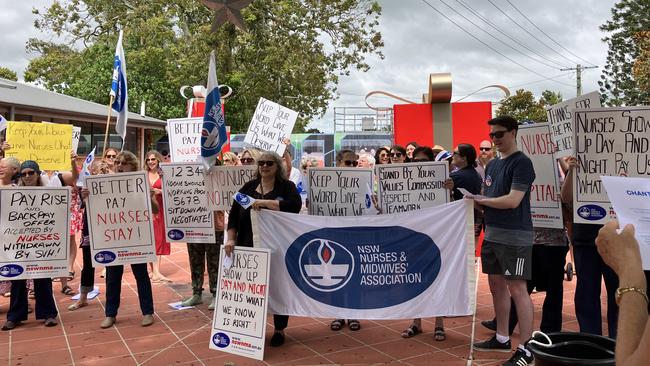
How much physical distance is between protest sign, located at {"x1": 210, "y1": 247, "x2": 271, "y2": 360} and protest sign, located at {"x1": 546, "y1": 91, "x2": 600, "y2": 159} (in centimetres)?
291

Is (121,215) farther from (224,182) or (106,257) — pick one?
(224,182)

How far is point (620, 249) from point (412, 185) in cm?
365

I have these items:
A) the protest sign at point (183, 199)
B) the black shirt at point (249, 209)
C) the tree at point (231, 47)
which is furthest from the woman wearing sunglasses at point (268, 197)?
the tree at point (231, 47)

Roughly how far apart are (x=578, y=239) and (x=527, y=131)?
62.9 inches

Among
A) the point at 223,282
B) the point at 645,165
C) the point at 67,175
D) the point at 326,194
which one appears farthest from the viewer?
the point at 67,175

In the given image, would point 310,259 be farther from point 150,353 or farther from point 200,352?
point 150,353

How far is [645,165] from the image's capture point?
160 inches

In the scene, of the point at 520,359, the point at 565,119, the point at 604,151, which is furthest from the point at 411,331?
the point at 565,119

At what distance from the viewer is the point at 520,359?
4.21m

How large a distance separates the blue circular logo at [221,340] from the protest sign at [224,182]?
1629 mm

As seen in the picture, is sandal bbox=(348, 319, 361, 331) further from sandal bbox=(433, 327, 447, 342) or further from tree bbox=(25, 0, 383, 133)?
tree bbox=(25, 0, 383, 133)

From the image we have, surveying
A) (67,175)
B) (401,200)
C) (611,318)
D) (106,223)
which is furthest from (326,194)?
(67,175)

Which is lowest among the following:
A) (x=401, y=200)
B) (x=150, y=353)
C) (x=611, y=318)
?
(x=150, y=353)

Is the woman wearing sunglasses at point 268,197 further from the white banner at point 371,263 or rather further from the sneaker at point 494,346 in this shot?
the sneaker at point 494,346
